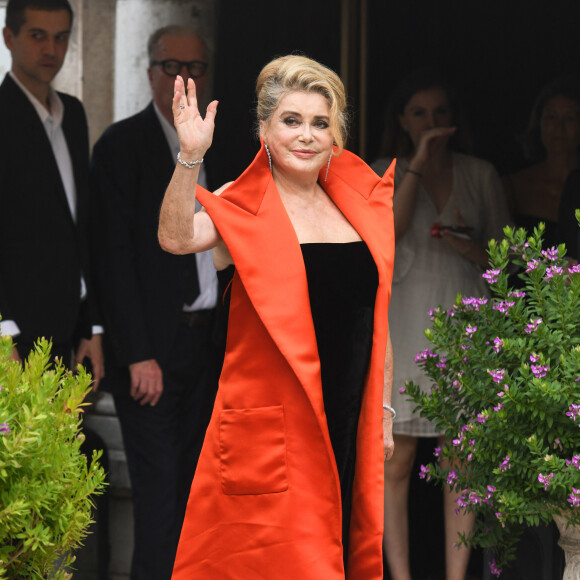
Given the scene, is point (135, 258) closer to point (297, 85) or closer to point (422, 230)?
point (422, 230)

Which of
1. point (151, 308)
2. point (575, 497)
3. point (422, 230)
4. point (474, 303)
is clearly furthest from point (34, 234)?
point (575, 497)

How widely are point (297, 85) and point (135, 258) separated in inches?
63.4

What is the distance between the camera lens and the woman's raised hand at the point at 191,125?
8.85 ft

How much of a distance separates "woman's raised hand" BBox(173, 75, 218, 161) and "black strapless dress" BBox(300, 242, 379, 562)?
440mm

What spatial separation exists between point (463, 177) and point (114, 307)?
1.56 m

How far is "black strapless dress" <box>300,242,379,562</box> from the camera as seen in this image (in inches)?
116

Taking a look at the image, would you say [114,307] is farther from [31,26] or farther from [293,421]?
[293,421]

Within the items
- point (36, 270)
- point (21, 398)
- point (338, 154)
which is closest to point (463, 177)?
point (338, 154)

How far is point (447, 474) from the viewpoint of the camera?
138 inches

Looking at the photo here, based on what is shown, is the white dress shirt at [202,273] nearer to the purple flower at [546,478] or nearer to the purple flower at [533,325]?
the purple flower at [533,325]

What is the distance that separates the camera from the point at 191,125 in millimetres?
2707

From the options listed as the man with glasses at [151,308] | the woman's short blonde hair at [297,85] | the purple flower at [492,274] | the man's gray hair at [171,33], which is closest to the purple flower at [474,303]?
the purple flower at [492,274]

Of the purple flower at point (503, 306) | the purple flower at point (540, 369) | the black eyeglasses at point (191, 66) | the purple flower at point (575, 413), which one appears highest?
the black eyeglasses at point (191, 66)

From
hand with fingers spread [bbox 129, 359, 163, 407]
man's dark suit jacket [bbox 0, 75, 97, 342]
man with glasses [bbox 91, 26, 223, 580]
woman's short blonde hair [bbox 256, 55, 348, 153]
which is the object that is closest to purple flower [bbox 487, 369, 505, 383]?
woman's short blonde hair [bbox 256, 55, 348, 153]
